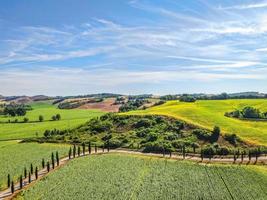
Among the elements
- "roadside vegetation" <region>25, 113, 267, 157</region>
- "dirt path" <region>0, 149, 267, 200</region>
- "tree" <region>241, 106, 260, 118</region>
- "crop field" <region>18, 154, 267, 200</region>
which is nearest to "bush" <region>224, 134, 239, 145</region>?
"roadside vegetation" <region>25, 113, 267, 157</region>

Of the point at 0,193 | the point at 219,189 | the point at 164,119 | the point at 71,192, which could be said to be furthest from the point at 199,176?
the point at 164,119

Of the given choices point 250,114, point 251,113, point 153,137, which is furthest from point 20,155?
point 251,113

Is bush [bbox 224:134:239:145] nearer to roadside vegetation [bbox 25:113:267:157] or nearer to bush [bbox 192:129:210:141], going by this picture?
roadside vegetation [bbox 25:113:267:157]

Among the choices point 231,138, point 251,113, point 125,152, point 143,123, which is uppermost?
point 251,113

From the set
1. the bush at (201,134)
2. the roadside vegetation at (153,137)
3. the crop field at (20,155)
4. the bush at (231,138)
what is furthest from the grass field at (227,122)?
the crop field at (20,155)

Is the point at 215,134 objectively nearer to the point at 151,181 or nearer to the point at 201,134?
the point at 201,134

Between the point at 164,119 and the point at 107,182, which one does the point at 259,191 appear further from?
the point at 164,119

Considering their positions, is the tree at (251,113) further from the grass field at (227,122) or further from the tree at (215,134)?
the tree at (215,134)
